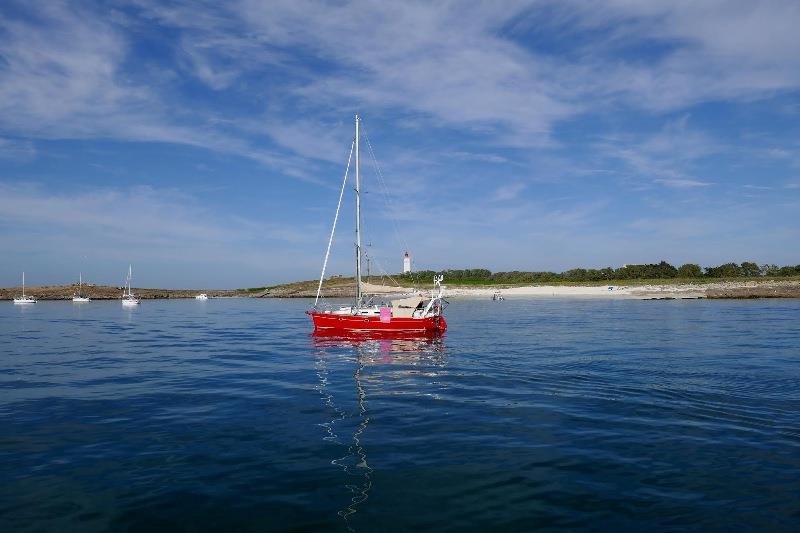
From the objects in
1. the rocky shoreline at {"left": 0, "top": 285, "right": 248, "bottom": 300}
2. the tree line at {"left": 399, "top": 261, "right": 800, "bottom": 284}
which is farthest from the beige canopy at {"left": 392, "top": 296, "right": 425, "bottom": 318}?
the rocky shoreline at {"left": 0, "top": 285, "right": 248, "bottom": 300}

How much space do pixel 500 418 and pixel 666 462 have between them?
5.24 meters

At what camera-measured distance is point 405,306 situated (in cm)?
4581

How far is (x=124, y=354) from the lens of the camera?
1364 inches

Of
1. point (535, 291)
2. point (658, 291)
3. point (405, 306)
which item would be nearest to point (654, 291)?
point (658, 291)

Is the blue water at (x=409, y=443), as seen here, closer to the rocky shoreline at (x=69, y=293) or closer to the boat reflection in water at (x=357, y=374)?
the boat reflection in water at (x=357, y=374)

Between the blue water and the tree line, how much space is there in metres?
119

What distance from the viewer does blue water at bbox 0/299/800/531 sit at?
382 inches

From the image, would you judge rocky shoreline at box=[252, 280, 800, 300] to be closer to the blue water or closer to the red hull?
the red hull

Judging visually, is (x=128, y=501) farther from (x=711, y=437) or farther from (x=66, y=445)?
(x=711, y=437)

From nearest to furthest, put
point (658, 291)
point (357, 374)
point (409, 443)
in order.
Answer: point (409, 443) → point (357, 374) → point (658, 291)

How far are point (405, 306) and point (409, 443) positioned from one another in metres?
31.9

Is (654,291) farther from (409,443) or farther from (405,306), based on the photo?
(409,443)

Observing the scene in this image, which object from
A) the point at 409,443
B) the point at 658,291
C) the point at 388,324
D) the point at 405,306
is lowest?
the point at 409,443

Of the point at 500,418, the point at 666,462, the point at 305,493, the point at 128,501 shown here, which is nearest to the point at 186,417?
the point at 128,501
